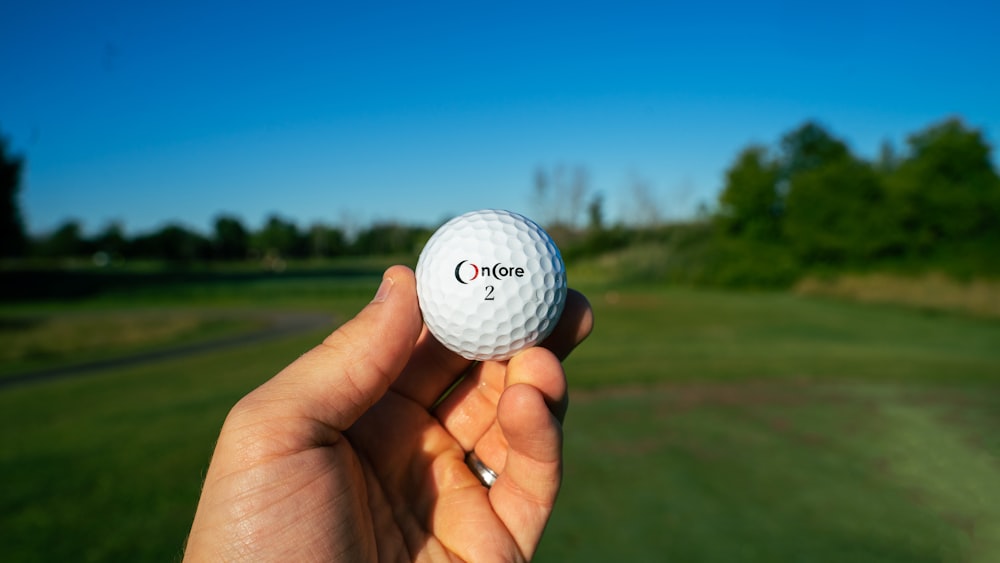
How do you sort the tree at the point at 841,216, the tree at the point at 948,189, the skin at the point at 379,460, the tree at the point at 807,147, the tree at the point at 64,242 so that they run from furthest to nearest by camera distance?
the tree at the point at 64,242 < the tree at the point at 807,147 < the tree at the point at 841,216 < the tree at the point at 948,189 < the skin at the point at 379,460

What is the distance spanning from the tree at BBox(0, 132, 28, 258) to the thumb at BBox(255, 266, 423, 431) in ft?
183

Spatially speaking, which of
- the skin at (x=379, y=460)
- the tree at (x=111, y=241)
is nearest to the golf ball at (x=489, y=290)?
the skin at (x=379, y=460)

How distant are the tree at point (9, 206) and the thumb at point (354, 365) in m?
55.7

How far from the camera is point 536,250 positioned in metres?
2.85

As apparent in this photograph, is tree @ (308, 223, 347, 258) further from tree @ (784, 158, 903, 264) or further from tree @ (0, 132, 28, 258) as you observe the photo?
tree @ (784, 158, 903, 264)

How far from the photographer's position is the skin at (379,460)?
1.97 meters

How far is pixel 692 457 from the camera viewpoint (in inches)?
219

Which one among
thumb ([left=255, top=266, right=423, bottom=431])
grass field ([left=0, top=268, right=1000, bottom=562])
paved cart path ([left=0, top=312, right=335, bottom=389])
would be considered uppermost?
thumb ([left=255, top=266, right=423, bottom=431])

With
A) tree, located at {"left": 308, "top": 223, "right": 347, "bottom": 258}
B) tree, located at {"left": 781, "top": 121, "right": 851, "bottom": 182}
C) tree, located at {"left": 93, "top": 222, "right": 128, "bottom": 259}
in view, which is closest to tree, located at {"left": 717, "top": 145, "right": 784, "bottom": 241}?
tree, located at {"left": 781, "top": 121, "right": 851, "bottom": 182}

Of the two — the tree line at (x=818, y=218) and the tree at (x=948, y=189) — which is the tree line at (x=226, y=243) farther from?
the tree at (x=948, y=189)

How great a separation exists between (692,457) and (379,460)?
13.3 feet

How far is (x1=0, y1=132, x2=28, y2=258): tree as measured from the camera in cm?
4319

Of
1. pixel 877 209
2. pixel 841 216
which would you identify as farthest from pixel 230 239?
pixel 877 209

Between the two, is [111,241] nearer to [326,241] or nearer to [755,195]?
[326,241]
